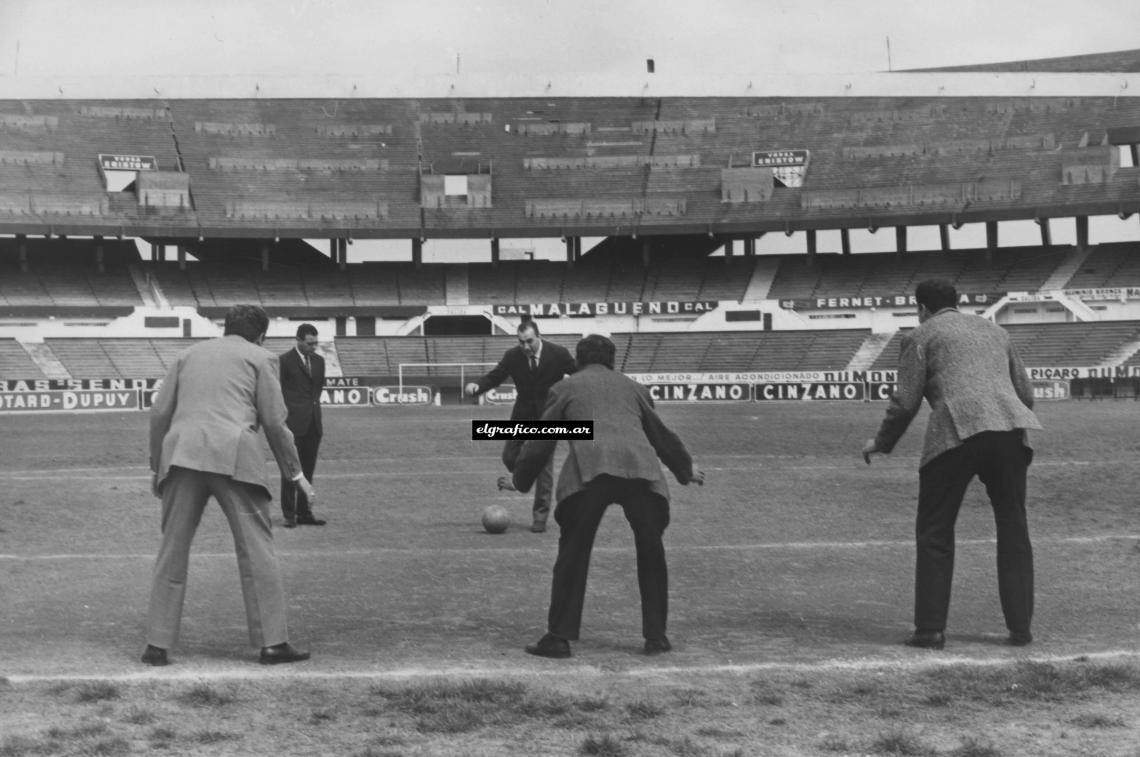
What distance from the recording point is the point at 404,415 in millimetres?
36344

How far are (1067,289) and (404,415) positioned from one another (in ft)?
106

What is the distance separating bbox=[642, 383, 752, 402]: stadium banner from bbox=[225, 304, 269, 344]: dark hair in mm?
39154

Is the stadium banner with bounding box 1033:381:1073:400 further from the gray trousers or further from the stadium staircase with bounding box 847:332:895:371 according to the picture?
the gray trousers

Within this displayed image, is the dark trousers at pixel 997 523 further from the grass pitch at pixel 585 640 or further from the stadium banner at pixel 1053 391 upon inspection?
the stadium banner at pixel 1053 391

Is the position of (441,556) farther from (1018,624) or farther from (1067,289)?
(1067,289)

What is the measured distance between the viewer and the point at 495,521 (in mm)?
11789

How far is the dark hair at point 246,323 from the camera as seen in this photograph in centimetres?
670

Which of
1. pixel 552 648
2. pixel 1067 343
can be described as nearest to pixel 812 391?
pixel 1067 343

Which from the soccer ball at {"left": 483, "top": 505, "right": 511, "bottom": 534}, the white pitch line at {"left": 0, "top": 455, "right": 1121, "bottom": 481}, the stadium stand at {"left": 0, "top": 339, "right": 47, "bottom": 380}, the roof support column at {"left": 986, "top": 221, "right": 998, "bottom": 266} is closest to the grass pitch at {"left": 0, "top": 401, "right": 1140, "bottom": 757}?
the soccer ball at {"left": 483, "top": 505, "right": 511, "bottom": 534}

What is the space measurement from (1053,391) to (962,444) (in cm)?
3966

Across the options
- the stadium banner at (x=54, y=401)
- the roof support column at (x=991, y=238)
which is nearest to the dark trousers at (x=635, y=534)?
the stadium banner at (x=54, y=401)

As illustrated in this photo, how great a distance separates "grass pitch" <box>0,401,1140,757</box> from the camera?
4918mm

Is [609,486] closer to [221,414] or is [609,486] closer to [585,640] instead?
[585,640]

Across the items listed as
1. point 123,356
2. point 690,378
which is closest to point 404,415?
point 690,378
